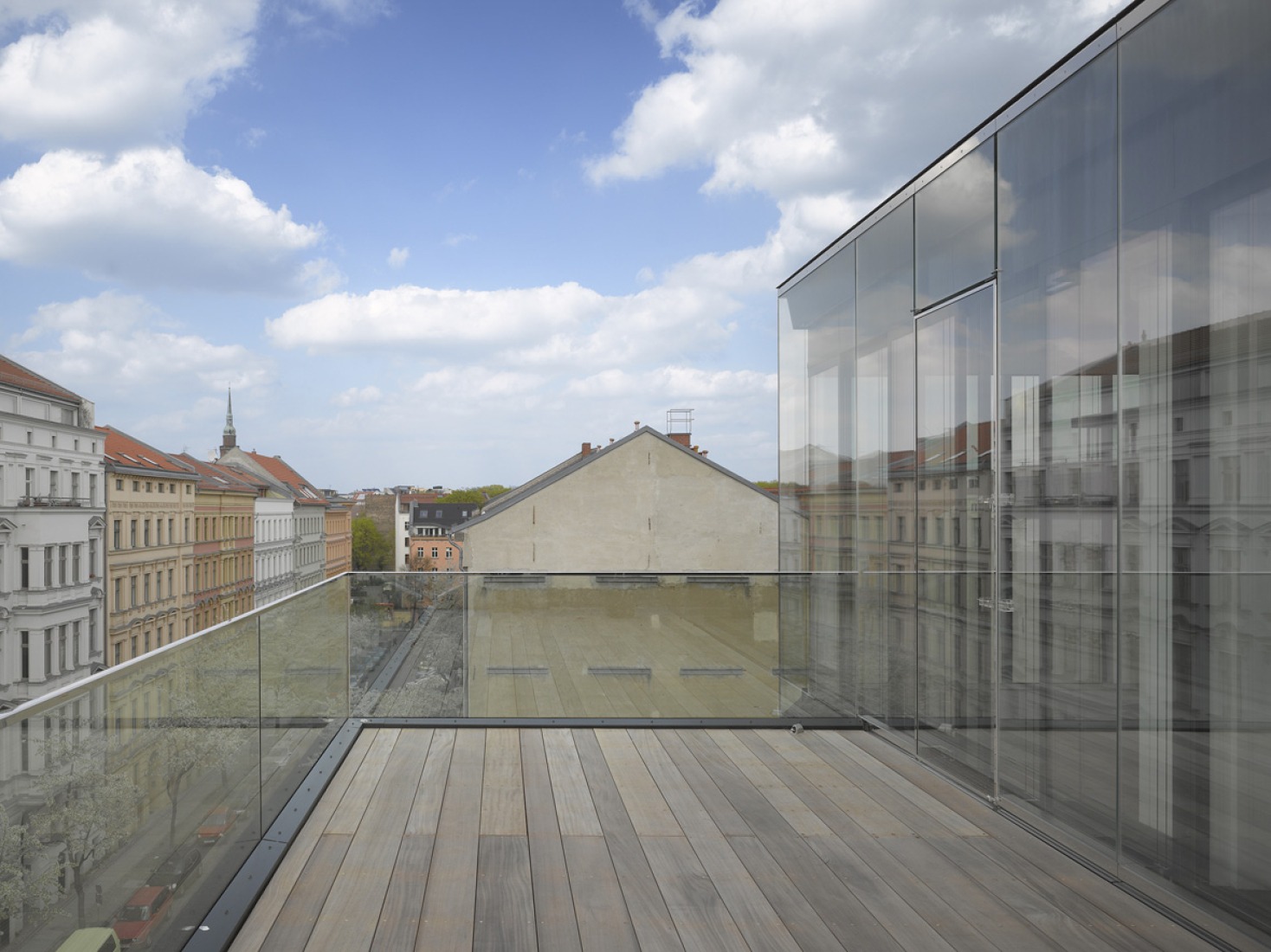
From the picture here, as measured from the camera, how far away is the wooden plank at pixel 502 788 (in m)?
3.37

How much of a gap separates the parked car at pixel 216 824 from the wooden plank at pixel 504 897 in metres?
0.78

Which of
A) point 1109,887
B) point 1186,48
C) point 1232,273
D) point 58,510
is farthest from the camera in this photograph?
point 58,510

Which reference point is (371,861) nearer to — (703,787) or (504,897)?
(504,897)

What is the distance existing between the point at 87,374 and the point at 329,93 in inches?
2629

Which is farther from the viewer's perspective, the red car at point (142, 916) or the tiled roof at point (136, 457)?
the tiled roof at point (136, 457)

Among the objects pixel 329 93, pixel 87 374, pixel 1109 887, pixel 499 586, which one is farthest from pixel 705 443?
pixel 87 374

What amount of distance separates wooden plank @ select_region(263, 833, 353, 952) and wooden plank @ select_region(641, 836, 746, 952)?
3.37 ft

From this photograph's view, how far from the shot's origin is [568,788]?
3869 mm

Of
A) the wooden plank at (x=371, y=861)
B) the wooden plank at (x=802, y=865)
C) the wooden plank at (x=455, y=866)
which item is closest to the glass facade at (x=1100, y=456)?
the wooden plank at (x=802, y=865)

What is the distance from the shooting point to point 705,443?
35.9 meters

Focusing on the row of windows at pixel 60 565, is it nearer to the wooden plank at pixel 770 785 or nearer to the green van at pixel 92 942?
the wooden plank at pixel 770 785

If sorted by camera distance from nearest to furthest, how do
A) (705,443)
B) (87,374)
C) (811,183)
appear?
(811,183) < (705,443) < (87,374)

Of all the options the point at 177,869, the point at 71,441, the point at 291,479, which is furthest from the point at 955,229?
the point at 291,479

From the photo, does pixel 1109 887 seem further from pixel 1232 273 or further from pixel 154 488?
pixel 154 488
